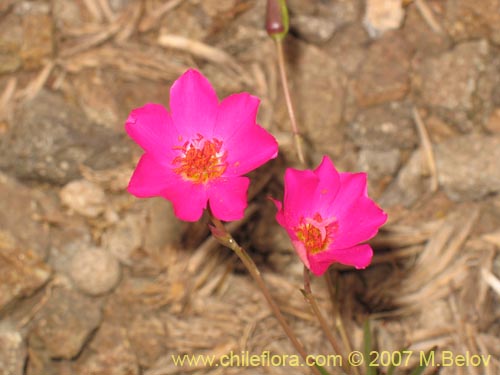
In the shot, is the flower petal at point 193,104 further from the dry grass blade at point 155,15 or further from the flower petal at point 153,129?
the dry grass blade at point 155,15

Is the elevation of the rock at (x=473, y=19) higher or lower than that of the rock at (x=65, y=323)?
higher

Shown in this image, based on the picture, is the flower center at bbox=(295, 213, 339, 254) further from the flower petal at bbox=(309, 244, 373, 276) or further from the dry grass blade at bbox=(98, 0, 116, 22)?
the dry grass blade at bbox=(98, 0, 116, 22)

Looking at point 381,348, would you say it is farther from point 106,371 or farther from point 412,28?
point 412,28

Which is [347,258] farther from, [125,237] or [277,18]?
[125,237]

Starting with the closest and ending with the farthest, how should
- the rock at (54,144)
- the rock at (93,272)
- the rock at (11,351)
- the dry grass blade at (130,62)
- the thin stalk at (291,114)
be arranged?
Result: the thin stalk at (291,114), the rock at (11,351), the rock at (93,272), the rock at (54,144), the dry grass blade at (130,62)

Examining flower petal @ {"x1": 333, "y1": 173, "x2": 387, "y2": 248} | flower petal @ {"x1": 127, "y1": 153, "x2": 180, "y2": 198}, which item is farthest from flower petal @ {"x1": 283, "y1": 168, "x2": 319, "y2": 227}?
flower petal @ {"x1": 127, "y1": 153, "x2": 180, "y2": 198}

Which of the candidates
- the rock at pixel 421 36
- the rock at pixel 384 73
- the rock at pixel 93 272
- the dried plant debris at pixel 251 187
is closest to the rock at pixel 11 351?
the dried plant debris at pixel 251 187
